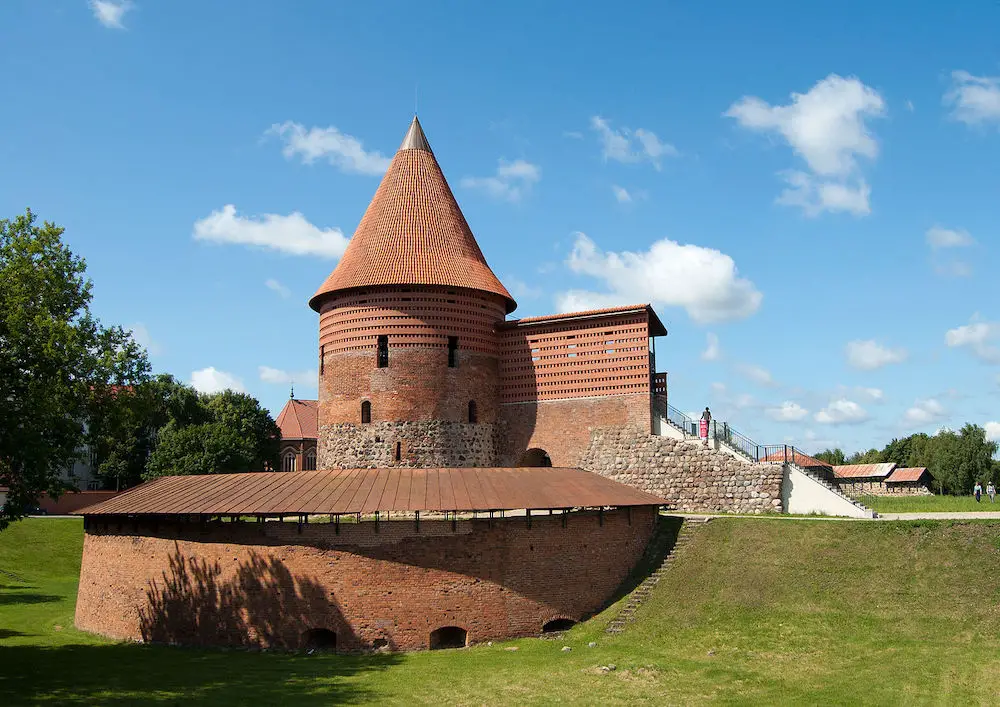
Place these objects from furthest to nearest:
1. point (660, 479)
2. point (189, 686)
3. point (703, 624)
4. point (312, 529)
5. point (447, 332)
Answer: point (447, 332) → point (660, 479) → point (312, 529) → point (703, 624) → point (189, 686)

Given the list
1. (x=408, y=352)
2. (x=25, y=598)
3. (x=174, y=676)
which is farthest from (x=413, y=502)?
(x=25, y=598)

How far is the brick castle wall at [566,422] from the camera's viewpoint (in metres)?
25.4

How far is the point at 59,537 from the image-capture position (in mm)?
33312

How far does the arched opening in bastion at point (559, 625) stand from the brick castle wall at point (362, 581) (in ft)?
0.45

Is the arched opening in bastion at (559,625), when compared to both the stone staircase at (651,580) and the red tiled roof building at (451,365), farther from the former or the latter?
the red tiled roof building at (451,365)

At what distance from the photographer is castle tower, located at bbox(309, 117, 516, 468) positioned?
25.8 meters

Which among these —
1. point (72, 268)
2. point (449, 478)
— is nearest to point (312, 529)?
point (449, 478)

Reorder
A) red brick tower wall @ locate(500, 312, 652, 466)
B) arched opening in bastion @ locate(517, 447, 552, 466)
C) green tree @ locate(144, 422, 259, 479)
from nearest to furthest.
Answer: red brick tower wall @ locate(500, 312, 652, 466) → arched opening in bastion @ locate(517, 447, 552, 466) → green tree @ locate(144, 422, 259, 479)

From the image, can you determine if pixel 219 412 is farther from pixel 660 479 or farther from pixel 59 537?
pixel 660 479

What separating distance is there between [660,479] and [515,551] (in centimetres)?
732

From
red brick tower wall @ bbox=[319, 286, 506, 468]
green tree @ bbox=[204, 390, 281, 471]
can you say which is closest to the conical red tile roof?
red brick tower wall @ bbox=[319, 286, 506, 468]

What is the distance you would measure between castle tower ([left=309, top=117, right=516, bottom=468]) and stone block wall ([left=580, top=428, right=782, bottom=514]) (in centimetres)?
390

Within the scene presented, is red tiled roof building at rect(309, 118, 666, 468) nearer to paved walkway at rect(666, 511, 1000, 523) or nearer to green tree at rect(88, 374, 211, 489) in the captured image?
paved walkway at rect(666, 511, 1000, 523)

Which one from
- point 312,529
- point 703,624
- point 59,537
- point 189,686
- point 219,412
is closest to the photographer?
point 189,686
